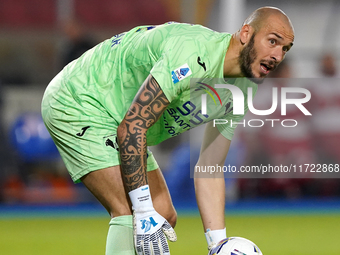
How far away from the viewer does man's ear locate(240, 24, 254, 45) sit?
2.73 m

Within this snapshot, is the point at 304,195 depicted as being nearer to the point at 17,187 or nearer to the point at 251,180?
the point at 251,180

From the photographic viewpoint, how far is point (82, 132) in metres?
2.81

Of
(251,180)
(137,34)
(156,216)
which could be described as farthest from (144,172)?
(251,180)

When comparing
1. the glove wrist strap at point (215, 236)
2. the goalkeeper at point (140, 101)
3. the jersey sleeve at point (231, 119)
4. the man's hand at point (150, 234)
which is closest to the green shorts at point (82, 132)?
the goalkeeper at point (140, 101)

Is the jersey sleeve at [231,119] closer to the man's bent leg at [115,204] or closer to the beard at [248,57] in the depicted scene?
the beard at [248,57]

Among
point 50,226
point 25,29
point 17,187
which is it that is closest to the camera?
point 50,226

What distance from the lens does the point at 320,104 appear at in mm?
7703

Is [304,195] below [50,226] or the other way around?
below

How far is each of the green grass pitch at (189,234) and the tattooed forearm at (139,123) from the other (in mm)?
2704

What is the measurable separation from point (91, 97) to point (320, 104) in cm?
561

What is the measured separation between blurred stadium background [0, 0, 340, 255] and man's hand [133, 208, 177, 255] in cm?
374

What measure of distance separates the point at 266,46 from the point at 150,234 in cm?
120

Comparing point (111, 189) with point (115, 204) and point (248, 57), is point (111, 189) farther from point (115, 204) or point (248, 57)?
point (248, 57)

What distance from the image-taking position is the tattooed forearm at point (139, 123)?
7.97 feet
